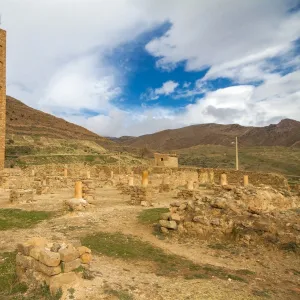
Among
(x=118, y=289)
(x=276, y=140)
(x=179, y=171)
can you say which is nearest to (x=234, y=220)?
(x=118, y=289)

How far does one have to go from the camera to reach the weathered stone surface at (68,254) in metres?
5.15

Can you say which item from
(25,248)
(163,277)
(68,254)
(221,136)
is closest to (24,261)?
(25,248)

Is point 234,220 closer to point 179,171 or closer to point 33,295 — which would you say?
point 33,295

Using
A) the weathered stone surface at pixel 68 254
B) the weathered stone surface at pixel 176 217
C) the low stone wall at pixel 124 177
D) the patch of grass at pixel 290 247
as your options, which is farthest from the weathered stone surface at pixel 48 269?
the low stone wall at pixel 124 177

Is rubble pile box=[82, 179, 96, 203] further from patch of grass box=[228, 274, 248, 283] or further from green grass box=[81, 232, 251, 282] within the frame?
patch of grass box=[228, 274, 248, 283]

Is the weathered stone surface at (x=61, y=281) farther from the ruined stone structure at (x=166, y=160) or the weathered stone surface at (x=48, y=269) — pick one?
the ruined stone structure at (x=166, y=160)

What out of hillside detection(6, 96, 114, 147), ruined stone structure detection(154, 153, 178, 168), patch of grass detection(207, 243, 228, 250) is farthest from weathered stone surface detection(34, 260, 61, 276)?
hillside detection(6, 96, 114, 147)

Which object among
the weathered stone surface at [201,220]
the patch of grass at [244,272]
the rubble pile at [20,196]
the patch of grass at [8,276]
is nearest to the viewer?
the patch of grass at [8,276]

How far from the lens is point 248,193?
11516mm

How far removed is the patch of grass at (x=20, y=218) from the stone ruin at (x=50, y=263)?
5.25 m

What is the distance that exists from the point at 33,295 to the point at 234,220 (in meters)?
6.20

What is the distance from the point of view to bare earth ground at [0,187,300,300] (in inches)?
203

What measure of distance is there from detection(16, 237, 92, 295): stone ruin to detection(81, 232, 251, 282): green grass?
5.79 ft

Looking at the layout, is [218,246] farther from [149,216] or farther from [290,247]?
[149,216]
